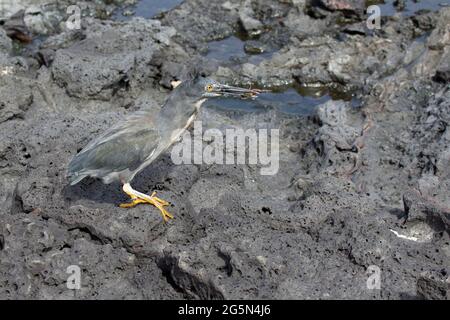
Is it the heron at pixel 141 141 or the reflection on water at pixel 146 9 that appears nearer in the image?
the heron at pixel 141 141

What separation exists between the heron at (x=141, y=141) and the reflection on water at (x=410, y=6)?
764cm

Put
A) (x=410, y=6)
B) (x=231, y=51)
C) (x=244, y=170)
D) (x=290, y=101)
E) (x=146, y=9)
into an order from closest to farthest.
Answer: (x=244, y=170) → (x=290, y=101) → (x=231, y=51) → (x=410, y=6) → (x=146, y=9)

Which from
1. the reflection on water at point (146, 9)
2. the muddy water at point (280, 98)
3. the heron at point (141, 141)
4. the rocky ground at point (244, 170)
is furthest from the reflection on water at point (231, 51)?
the heron at point (141, 141)

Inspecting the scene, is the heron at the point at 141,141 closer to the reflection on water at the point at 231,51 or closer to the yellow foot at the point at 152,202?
the yellow foot at the point at 152,202

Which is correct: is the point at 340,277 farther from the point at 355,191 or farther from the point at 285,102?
the point at 285,102

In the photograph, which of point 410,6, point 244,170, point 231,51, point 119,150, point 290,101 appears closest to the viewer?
point 119,150

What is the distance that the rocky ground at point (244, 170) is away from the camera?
479 cm

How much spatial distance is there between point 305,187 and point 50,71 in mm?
4500

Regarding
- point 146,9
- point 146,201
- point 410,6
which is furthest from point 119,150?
point 410,6

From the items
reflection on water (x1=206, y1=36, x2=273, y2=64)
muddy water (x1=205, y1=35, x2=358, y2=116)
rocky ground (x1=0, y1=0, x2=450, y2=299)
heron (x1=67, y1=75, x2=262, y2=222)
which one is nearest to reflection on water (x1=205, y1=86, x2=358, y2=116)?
muddy water (x1=205, y1=35, x2=358, y2=116)

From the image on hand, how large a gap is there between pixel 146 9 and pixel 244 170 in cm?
709

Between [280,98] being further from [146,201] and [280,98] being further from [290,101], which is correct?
[146,201]

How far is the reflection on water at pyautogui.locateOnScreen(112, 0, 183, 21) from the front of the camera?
509 inches

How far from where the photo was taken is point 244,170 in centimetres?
717
